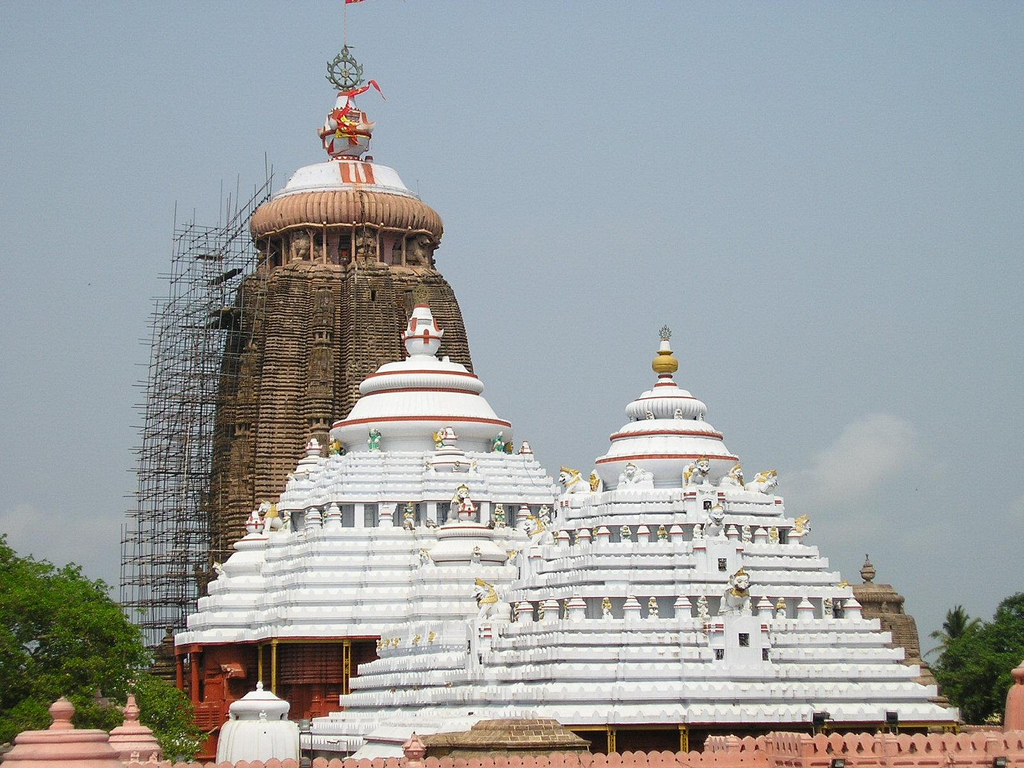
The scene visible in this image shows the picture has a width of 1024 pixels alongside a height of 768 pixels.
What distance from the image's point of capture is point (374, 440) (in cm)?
7450

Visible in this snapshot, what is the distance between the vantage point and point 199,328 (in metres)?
90.7

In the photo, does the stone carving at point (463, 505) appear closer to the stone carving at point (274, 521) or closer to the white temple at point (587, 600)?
the white temple at point (587, 600)

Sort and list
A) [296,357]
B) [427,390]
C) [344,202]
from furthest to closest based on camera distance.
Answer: [344,202] → [296,357] → [427,390]

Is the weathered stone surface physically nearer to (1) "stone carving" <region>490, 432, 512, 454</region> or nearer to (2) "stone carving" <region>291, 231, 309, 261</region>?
(2) "stone carving" <region>291, 231, 309, 261</region>

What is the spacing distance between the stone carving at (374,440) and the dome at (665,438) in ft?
51.4

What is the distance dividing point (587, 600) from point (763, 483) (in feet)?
24.6

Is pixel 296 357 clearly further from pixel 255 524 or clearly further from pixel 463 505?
pixel 463 505

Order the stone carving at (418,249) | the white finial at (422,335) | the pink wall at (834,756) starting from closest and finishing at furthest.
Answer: the pink wall at (834,756), the white finial at (422,335), the stone carving at (418,249)

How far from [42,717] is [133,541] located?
34052 millimetres

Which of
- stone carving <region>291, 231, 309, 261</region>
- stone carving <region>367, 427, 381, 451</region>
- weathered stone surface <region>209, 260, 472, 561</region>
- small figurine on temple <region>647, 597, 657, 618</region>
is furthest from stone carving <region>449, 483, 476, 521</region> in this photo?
stone carving <region>291, 231, 309, 261</region>

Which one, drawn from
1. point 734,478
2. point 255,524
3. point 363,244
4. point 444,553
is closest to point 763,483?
point 734,478

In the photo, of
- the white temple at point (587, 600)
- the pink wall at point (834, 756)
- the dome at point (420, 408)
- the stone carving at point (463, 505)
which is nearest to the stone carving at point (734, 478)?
the white temple at point (587, 600)

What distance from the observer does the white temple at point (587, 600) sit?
53.0 metres

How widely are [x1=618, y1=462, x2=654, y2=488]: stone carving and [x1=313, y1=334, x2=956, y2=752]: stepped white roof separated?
0.06 meters
